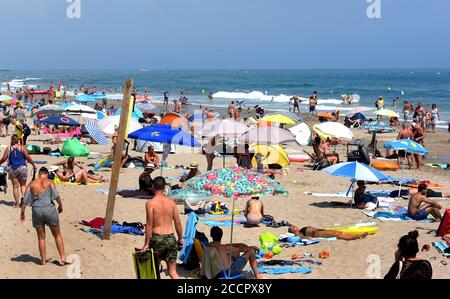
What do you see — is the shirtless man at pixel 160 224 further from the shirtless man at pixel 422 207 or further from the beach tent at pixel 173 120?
the beach tent at pixel 173 120

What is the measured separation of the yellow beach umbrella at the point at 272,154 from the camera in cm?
1512

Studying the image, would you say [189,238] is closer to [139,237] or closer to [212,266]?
[212,266]

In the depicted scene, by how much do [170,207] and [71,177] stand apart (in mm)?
7280

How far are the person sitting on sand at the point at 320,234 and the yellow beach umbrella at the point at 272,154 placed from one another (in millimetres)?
4734

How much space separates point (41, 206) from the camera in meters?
7.86

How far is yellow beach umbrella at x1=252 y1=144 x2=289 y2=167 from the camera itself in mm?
15125

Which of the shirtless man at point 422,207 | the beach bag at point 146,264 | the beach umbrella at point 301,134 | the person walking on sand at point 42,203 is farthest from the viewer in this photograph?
the beach umbrella at point 301,134

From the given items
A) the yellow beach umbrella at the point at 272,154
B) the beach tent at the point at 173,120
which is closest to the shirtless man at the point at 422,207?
the yellow beach umbrella at the point at 272,154

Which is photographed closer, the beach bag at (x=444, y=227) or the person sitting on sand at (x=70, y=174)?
the beach bag at (x=444, y=227)

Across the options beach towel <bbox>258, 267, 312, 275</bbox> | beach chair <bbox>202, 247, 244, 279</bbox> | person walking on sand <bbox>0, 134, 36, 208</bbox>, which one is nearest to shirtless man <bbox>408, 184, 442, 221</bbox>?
beach towel <bbox>258, 267, 312, 275</bbox>

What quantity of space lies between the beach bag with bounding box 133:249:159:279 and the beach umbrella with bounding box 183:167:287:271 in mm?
1473
